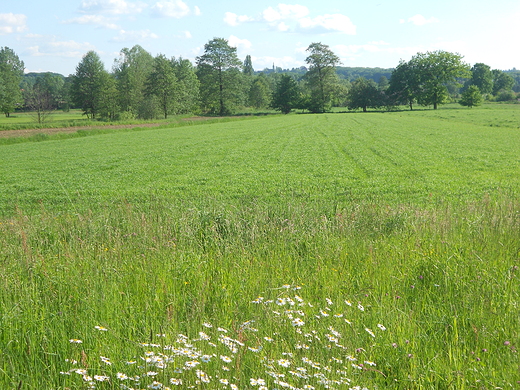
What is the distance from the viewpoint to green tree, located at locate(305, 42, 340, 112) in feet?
366

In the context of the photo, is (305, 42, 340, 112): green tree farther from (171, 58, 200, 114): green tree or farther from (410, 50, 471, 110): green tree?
(171, 58, 200, 114): green tree

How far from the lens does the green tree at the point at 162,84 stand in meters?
88.5

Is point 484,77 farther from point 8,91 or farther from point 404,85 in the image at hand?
point 8,91

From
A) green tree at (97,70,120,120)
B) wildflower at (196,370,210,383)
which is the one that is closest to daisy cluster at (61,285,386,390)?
wildflower at (196,370,210,383)

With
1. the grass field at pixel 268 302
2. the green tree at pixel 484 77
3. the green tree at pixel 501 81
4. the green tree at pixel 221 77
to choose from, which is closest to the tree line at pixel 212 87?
the green tree at pixel 221 77

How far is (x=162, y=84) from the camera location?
290 ft

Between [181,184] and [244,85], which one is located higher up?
[244,85]

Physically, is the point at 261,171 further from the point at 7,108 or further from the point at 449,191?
the point at 7,108

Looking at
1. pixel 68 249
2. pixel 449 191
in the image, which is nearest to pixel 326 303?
pixel 68 249

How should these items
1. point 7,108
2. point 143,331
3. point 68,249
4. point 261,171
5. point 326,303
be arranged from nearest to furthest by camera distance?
point 143,331, point 326,303, point 68,249, point 261,171, point 7,108

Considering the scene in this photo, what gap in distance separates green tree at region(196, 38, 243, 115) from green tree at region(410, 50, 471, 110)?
163ft

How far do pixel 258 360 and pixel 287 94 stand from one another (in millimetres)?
114553

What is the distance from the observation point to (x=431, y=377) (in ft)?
10.5

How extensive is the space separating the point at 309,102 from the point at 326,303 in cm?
11193
